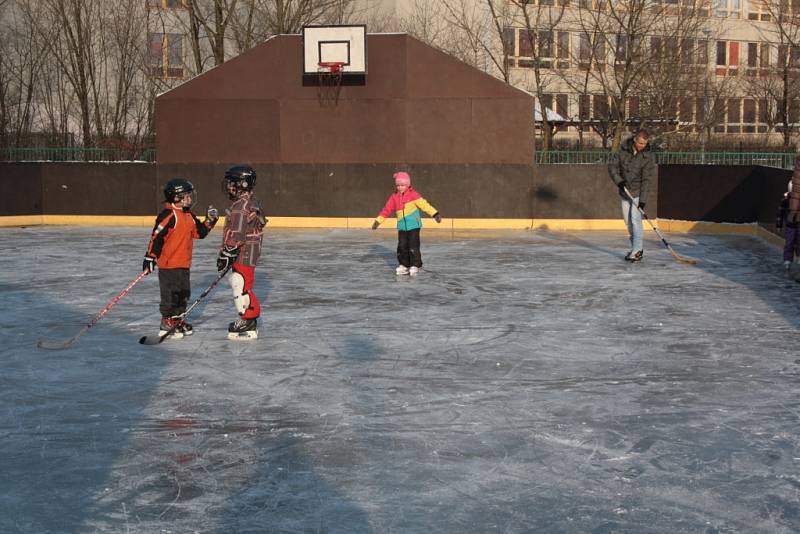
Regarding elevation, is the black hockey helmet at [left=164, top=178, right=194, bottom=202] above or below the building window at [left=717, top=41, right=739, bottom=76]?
below

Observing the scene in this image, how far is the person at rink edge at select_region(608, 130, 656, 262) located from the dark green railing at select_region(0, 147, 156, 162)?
1056 centimetres

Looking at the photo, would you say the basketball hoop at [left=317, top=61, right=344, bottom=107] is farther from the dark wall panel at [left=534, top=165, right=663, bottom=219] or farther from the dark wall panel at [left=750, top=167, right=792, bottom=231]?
the dark wall panel at [left=750, top=167, right=792, bottom=231]

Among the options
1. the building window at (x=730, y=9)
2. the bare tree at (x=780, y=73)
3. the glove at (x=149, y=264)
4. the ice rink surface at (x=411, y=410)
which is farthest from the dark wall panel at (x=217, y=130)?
the building window at (x=730, y=9)

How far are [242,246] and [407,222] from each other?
15.1ft

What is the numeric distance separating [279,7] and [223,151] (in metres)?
13.7

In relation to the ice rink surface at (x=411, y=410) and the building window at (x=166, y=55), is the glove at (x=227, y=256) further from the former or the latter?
the building window at (x=166, y=55)

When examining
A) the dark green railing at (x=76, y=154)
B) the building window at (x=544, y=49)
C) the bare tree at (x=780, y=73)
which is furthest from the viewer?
the bare tree at (x=780, y=73)

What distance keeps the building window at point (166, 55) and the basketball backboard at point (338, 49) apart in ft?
53.7

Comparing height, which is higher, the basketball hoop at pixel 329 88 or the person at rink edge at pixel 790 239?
the basketball hoop at pixel 329 88

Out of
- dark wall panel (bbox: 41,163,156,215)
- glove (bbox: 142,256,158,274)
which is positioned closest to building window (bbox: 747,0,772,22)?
dark wall panel (bbox: 41,163,156,215)

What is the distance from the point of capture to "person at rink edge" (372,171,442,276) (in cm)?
1321

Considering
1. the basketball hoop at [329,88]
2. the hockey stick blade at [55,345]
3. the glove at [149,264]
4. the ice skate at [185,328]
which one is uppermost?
the basketball hoop at [329,88]

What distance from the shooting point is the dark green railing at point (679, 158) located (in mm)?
20359

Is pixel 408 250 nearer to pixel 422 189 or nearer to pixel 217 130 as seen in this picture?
pixel 422 189
